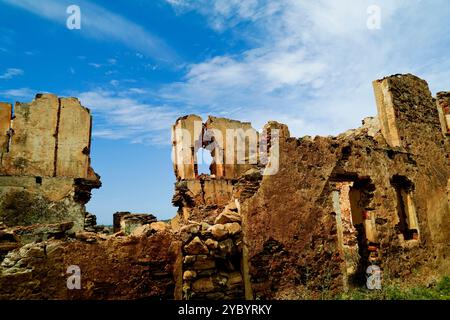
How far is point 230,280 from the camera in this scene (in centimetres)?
427

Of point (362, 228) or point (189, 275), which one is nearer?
point (189, 275)

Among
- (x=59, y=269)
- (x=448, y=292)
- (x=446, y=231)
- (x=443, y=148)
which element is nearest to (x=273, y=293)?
(x=59, y=269)

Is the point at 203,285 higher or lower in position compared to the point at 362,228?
lower

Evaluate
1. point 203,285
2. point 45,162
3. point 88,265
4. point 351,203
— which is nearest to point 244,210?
point 203,285

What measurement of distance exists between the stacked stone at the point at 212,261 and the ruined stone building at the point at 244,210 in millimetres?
15

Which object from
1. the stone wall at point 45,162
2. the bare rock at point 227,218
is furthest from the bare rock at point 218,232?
the stone wall at point 45,162

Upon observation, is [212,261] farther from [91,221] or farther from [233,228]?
[91,221]

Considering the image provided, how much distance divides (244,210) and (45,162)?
159 inches

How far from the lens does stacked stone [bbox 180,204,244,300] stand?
405 centimetres

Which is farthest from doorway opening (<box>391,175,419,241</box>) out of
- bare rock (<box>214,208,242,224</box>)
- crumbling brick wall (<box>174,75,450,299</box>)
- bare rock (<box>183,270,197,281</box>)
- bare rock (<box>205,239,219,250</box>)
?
bare rock (<box>183,270,197,281</box>)

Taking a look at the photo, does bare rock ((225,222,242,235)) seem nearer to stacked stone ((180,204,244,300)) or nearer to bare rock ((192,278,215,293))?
stacked stone ((180,204,244,300))

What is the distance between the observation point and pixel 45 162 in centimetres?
609

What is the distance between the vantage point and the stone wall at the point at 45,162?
578cm

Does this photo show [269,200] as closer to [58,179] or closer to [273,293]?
[273,293]
